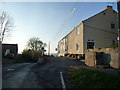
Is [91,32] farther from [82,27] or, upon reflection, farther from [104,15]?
[104,15]

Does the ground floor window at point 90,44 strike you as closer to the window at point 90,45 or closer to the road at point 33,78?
the window at point 90,45

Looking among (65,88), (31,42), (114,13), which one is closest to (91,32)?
(114,13)

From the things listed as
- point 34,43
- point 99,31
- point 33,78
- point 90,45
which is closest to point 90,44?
point 90,45

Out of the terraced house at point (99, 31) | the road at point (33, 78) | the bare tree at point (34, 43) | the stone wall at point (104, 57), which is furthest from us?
the bare tree at point (34, 43)

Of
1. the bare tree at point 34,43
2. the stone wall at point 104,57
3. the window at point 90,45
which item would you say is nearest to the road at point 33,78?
the stone wall at point 104,57

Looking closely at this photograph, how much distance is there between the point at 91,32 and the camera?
92.5 feet

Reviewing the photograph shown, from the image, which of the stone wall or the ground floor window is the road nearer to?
the stone wall

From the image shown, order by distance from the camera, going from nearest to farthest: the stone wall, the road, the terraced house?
the road → the stone wall → the terraced house

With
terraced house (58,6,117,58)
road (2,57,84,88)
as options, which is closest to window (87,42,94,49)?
terraced house (58,6,117,58)

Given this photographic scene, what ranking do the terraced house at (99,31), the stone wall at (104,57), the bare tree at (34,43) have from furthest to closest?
the bare tree at (34,43), the terraced house at (99,31), the stone wall at (104,57)

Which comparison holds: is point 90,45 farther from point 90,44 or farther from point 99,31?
point 99,31

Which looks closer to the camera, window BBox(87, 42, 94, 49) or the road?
the road

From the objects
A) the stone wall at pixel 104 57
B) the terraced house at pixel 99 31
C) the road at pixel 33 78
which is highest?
the terraced house at pixel 99 31

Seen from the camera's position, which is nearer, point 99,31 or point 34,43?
point 99,31
